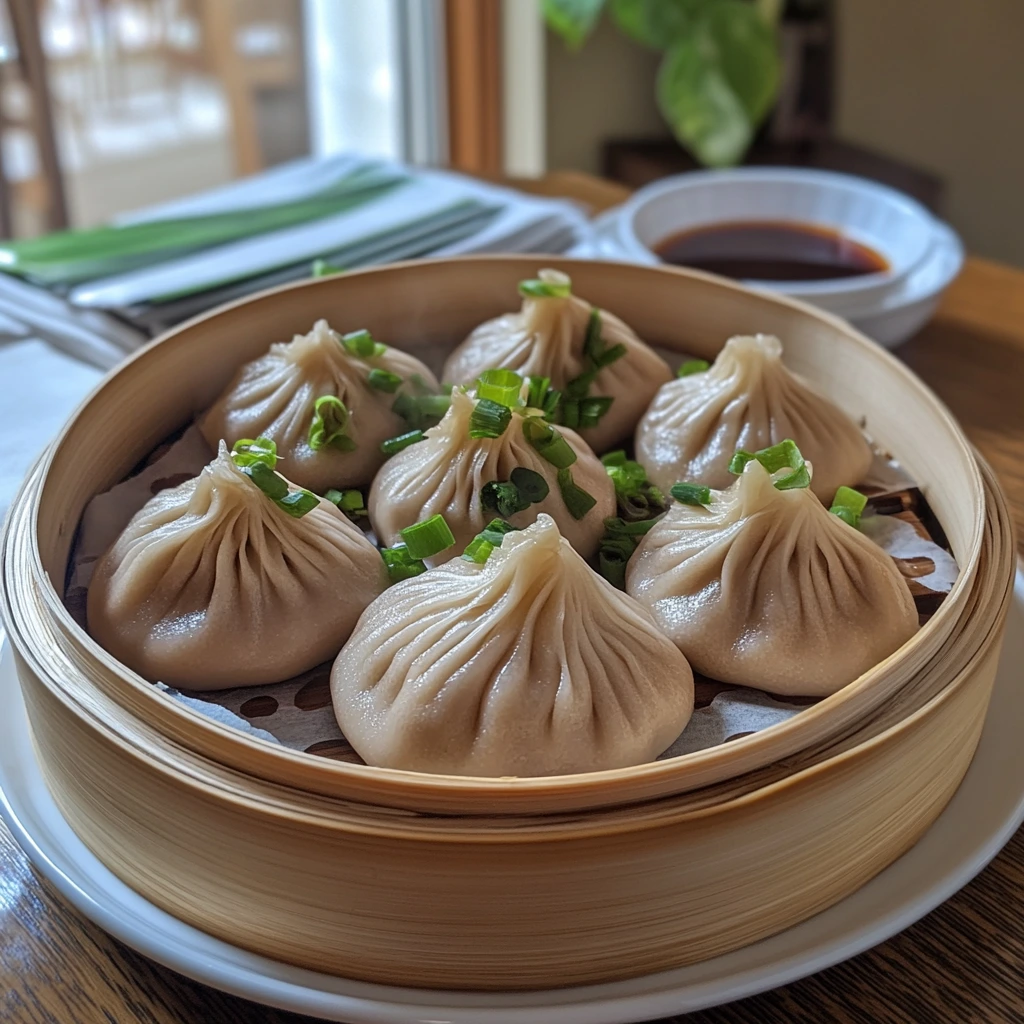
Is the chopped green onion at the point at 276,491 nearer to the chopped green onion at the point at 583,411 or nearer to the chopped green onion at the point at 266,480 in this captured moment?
the chopped green onion at the point at 266,480

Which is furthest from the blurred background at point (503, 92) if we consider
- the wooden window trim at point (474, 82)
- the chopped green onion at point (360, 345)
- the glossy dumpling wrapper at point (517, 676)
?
the glossy dumpling wrapper at point (517, 676)

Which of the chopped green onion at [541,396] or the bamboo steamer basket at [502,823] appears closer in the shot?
the bamboo steamer basket at [502,823]

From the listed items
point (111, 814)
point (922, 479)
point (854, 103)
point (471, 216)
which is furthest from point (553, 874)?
point (854, 103)

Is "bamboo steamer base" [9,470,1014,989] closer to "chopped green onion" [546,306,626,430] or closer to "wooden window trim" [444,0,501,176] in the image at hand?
"chopped green onion" [546,306,626,430]

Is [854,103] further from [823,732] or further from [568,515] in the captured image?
[823,732]

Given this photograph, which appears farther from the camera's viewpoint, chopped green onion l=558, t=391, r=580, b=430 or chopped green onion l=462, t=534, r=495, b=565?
chopped green onion l=558, t=391, r=580, b=430

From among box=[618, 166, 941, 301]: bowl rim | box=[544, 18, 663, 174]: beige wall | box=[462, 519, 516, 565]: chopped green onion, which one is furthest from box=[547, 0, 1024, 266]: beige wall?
box=[462, 519, 516, 565]: chopped green onion
